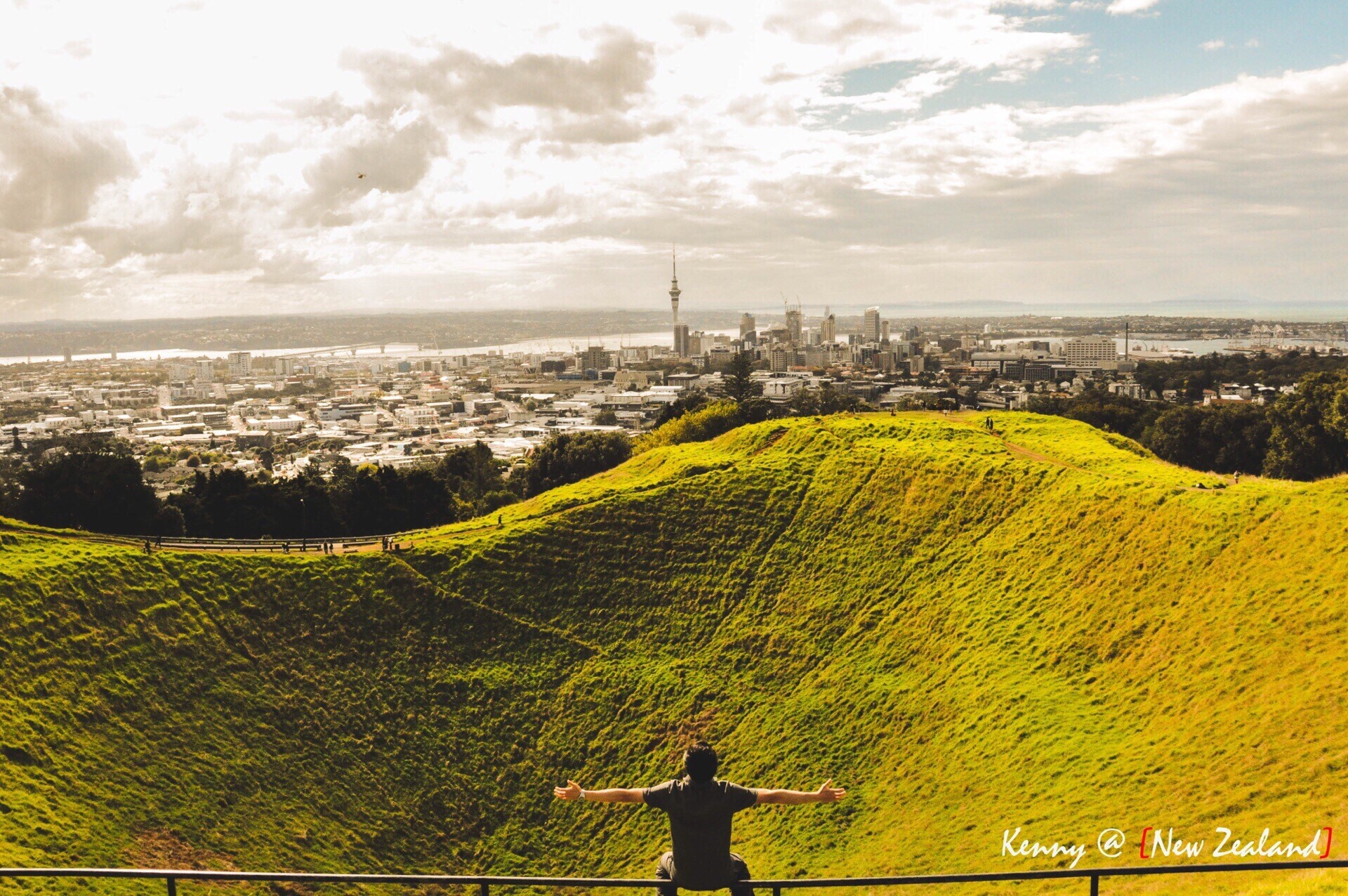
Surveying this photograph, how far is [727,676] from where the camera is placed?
85.4ft

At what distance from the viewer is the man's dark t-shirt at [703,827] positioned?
5777mm

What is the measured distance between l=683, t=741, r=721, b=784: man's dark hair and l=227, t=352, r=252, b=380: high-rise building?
194m

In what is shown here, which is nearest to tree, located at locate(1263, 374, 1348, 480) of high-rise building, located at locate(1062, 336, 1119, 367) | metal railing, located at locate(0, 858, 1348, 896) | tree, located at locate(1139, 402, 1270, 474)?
tree, located at locate(1139, 402, 1270, 474)

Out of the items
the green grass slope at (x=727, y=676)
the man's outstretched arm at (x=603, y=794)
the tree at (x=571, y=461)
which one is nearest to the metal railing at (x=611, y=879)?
the man's outstretched arm at (x=603, y=794)

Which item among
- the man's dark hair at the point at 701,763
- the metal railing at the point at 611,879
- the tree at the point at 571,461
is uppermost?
the man's dark hair at the point at 701,763

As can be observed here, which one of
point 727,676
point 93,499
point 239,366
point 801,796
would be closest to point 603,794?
point 801,796

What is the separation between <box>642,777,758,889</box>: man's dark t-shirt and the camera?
578 centimetres

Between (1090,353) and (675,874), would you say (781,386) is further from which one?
(675,874)

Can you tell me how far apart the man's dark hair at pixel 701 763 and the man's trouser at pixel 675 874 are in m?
0.51

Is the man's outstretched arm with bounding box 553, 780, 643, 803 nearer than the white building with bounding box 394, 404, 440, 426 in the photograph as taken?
Yes

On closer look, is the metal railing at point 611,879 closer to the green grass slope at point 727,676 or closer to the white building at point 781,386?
the green grass slope at point 727,676

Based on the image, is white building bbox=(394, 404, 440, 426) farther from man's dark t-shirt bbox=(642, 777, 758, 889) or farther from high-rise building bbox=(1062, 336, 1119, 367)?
man's dark t-shirt bbox=(642, 777, 758, 889)

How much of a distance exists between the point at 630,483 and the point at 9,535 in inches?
803

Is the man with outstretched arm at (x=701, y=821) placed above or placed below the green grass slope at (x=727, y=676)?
above
